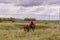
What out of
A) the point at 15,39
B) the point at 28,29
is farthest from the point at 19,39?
the point at 28,29

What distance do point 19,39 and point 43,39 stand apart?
2156mm

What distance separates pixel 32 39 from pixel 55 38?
2.20 metres

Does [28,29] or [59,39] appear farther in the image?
[28,29]

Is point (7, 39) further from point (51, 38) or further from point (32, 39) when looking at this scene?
point (51, 38)

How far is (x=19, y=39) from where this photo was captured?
1995 centimetres

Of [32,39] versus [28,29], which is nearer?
[32,39]

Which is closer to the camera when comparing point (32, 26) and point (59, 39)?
point (59, 39)

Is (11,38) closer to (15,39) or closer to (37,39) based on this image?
(15,39)

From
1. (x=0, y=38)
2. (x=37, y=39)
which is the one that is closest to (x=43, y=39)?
(x=37, y=39)

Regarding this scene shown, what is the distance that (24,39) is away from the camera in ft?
66.5

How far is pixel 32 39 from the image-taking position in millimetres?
20031

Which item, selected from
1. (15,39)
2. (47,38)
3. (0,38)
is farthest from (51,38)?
(0,38)

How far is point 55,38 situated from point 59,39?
1.84 feet

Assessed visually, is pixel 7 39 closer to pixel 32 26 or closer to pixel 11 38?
pixel 11 38
